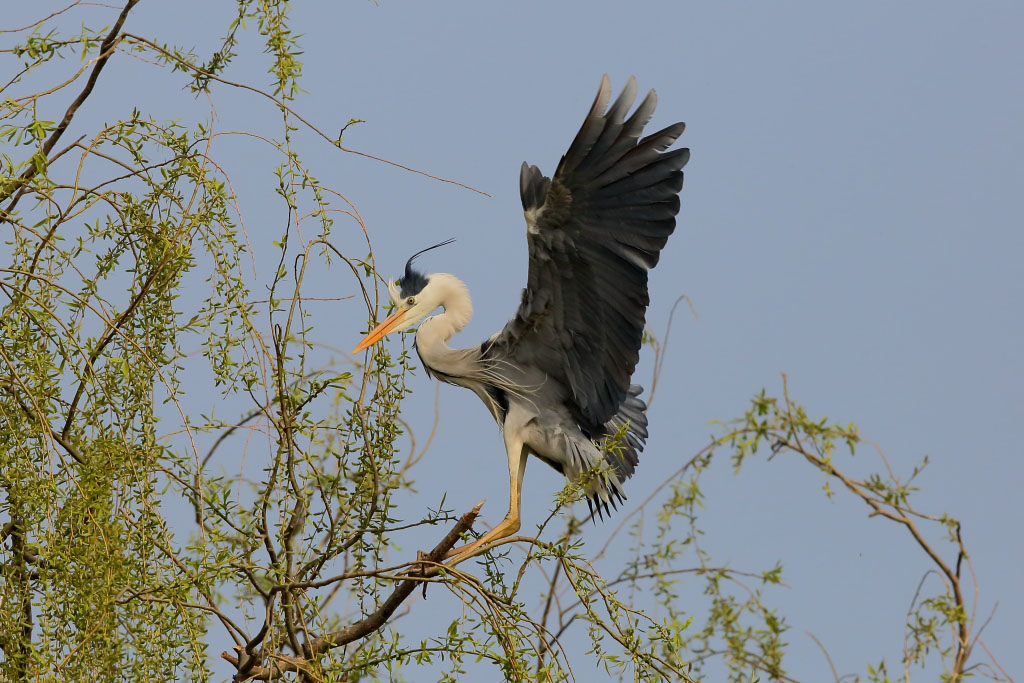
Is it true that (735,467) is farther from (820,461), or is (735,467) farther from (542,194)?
A: (542,194)

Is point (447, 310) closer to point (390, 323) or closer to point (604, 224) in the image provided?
point (390, 323)

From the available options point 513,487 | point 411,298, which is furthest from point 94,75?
point 513,487

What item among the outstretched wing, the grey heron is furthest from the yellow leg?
the outstretched wing

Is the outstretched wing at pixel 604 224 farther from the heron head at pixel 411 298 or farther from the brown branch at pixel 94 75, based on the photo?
the brown branch at pixel 94 75

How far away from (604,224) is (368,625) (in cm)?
105

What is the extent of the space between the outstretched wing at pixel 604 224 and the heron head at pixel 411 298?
1.53 ft

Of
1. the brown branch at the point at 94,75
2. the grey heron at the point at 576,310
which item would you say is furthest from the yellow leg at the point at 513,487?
the brown branch at the point at 94,75

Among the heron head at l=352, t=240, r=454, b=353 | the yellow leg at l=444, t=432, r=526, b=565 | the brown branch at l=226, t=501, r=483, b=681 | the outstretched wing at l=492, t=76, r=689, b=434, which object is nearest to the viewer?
the brown branch at l=226, t=501, r=483, b=681

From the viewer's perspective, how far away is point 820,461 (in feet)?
11.4

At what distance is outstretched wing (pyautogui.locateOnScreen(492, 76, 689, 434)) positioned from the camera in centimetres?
266

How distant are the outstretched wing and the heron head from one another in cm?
47

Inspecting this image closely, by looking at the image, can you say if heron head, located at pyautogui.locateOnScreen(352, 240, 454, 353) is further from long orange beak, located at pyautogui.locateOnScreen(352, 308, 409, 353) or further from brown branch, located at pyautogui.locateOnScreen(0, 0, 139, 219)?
brown branch, located at pyautogui.locateOnScreen(0, 0, 139, 219)

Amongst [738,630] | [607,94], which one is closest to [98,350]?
[607,94]

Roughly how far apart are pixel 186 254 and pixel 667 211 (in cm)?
109
